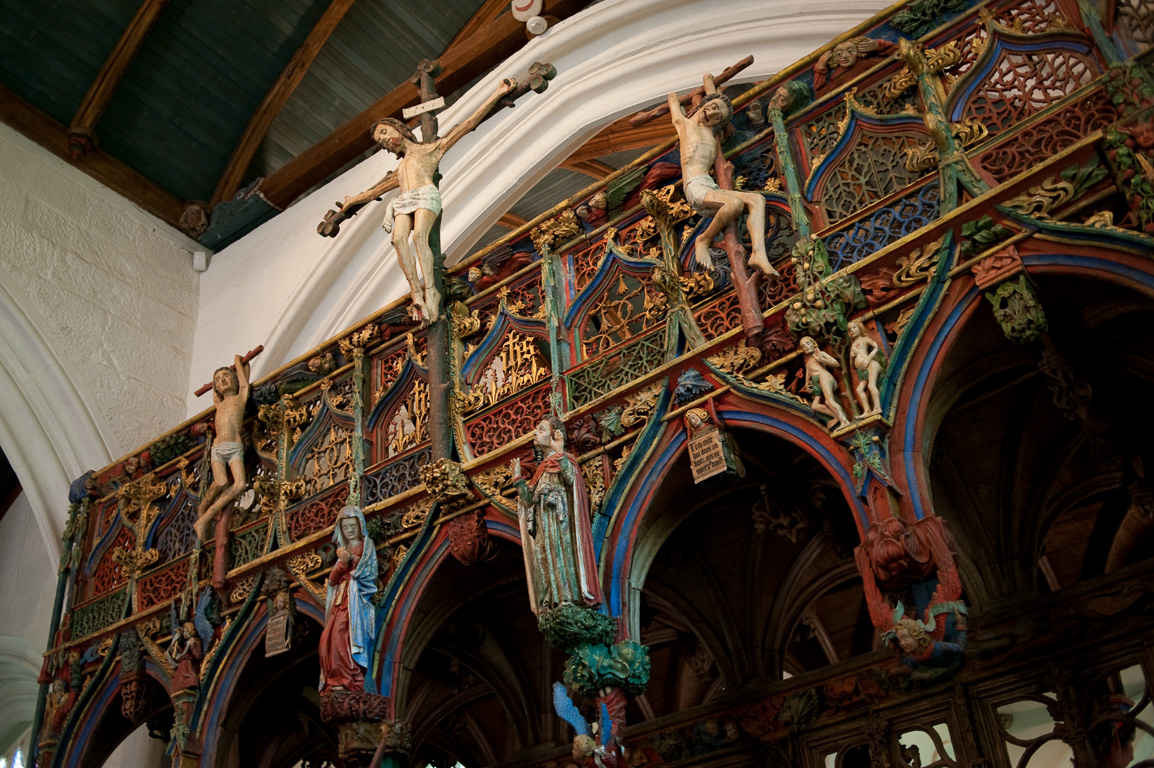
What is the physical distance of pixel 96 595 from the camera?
9.91 meters

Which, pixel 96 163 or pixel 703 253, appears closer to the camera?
pixel 703 253

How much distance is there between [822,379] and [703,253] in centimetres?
126

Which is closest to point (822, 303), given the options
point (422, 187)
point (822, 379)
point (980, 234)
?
point (822, 379)

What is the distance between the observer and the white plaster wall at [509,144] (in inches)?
440

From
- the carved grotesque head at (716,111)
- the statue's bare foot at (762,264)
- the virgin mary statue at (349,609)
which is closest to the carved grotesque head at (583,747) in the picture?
the virgin mary statue at (349,609)

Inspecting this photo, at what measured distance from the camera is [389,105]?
541 inches

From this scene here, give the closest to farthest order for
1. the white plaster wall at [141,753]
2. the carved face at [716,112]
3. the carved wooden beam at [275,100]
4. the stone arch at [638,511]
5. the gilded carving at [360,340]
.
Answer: the stone arch at [638,511] → the carved face at [716,112] → the gilded carving at [360,340] → the white plaster wall at [141,753] → the carved wooden beam at [275,100]

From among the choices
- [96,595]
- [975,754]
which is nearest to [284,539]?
[96,595]

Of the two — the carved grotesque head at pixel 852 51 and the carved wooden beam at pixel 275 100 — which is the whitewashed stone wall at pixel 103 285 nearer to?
the carved wooden beam at pixel 275 100

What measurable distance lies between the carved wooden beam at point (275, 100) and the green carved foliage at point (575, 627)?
32.7 feet

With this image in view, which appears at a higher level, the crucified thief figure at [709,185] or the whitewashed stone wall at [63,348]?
the whitewashed stone wall at [63,348]

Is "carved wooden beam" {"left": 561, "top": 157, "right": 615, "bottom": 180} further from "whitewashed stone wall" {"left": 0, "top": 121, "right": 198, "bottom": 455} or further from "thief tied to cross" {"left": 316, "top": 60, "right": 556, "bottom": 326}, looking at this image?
"thief tied to cross" {"left": 316, "top": 60, "right": 556, "bottom": 326}

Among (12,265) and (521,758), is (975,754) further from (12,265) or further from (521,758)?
(12,265)

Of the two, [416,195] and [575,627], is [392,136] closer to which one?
[416,195]
